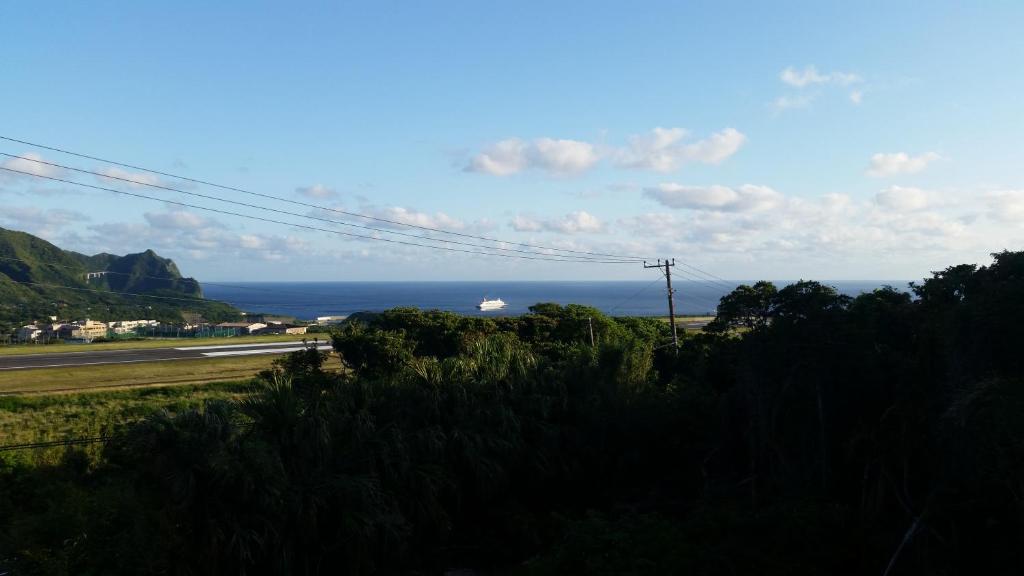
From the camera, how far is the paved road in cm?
4222

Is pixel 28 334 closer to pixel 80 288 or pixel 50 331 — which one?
pixel 50 331

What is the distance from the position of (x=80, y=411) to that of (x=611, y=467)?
900 inches

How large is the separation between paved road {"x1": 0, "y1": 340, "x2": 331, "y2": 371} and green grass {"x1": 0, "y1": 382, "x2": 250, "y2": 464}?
11230 mm

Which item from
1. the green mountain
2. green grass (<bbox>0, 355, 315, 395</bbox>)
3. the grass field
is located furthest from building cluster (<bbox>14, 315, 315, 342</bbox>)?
green grass (<bbox>0, 355, 315, 395</bbox>)

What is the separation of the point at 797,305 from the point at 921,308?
3123 mm

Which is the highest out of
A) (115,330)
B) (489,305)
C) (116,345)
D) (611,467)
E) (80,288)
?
(80,288)

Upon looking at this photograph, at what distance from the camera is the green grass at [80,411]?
21266 mm

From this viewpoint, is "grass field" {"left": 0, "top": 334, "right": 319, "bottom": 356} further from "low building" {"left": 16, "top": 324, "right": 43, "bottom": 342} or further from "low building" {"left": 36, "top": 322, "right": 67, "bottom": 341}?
"low building" {"left": 36, "top": 322, "right": 67, "bottom": 341}

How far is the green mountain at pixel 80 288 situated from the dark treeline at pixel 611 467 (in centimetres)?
6942

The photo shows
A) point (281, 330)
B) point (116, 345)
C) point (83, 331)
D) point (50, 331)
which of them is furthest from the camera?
point (281, 330)

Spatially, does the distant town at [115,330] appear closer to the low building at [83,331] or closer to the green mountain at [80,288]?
the low building at [83,331]

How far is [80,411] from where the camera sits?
28.5 m

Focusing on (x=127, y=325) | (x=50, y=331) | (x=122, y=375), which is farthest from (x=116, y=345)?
(x=127, y=325)

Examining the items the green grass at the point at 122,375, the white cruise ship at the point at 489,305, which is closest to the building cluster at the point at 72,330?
the green grass at the point at 122,375
